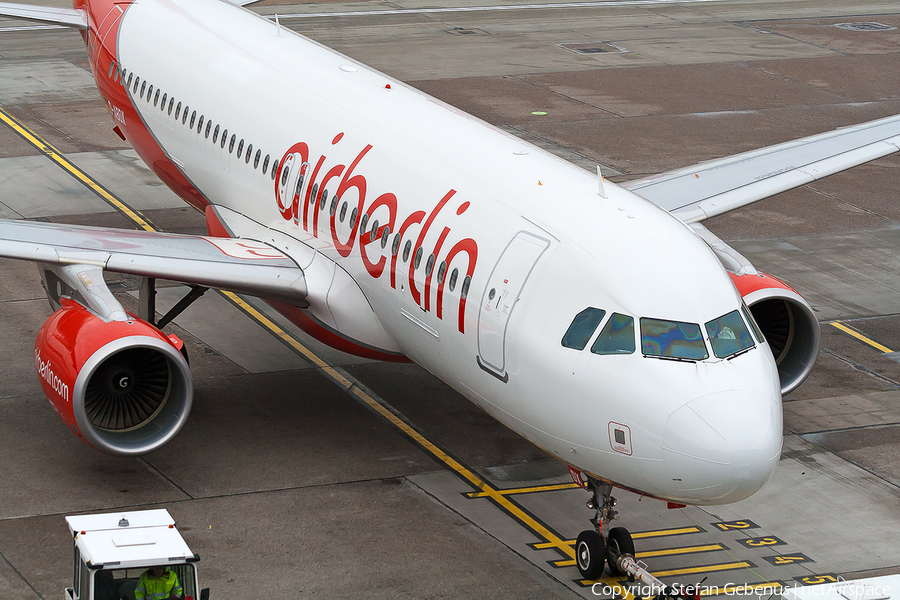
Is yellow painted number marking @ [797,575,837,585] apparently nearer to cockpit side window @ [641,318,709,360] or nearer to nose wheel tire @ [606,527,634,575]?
nose wheel tire @ [606,527,634,575]

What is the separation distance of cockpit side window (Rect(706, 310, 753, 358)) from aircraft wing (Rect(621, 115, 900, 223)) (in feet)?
20.8

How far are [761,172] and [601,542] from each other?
371 inches

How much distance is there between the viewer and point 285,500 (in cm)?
1558

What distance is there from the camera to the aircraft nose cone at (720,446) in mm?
11750

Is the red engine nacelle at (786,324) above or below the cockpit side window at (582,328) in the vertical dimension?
below

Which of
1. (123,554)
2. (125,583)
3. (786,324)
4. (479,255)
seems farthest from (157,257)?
(786,324)

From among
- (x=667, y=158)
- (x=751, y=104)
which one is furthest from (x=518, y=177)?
(x=751, y=104)

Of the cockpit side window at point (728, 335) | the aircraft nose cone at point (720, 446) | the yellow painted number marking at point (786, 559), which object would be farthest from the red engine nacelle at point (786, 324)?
the aircraft nose cone at point (720, 446)

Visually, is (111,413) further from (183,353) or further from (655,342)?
(655,342)

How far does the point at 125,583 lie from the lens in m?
11.4

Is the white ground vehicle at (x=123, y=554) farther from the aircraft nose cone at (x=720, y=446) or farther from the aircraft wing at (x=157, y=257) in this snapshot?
the aircraft wing at (x=157, y=257)

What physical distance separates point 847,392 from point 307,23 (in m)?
34.5

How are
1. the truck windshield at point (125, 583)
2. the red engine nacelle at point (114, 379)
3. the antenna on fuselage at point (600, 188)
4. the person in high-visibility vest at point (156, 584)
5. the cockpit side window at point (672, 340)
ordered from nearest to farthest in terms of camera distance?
the truck windshield at point (125, 583) → the person in high-visibility vest at point (156, 584) → the cockpit side window at point (672, 340) → the antenna on fuselage at point (600, 188) → the red engine nacelle at point (114, 379)

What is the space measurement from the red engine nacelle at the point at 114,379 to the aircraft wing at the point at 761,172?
8641mm
